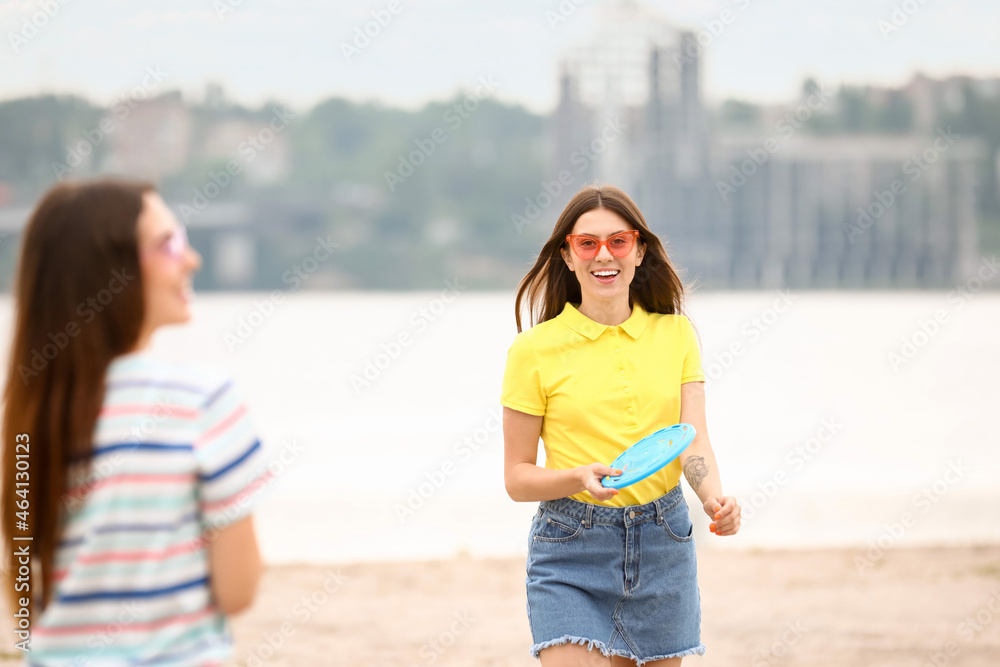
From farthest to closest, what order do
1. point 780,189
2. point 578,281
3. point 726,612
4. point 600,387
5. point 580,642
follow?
point 780,189, point 726,612, point 578,281, point 600,387, point 580,642

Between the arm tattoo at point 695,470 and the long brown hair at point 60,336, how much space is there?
1.54 metres

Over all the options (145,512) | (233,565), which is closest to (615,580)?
(233,565)

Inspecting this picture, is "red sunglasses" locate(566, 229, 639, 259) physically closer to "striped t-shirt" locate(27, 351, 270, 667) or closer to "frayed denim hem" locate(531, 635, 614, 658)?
"frayed denim hem" locate(531, 635, 614, 658)

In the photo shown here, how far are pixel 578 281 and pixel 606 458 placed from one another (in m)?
0.57

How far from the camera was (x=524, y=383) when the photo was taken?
2857 mm

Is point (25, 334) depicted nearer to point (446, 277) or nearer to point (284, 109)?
point (446, 277)

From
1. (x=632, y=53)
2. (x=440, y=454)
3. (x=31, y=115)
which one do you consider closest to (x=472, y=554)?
(x=440, y=454)

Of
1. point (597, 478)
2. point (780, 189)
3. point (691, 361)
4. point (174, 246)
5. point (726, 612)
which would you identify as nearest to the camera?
point (174, 246)

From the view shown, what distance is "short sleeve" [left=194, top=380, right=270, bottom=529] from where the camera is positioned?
173cm

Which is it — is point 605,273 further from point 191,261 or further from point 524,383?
point 191,261

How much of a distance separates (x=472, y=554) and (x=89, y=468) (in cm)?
682

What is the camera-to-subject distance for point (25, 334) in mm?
1796

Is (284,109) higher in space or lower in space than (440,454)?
higher

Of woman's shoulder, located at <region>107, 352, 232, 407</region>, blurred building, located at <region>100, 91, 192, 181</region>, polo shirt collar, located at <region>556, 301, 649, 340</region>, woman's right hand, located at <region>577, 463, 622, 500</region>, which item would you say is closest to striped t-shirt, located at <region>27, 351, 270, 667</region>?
woman's shoulder, located at <region>107, 352, 232, 407</region>
